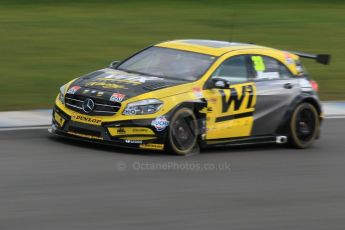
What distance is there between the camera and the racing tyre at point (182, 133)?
409 inches

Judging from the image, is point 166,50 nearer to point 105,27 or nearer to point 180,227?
point 180,227

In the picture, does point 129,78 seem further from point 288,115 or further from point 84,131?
point 288,115

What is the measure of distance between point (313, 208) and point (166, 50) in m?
4.05

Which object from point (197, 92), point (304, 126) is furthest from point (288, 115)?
point (197, 92)

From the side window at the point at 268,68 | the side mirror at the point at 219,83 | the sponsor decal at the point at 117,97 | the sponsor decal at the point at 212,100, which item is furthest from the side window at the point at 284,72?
the sponsor decal at the point at 117,97

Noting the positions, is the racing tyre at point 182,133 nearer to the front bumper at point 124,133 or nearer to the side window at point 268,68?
the front bumper at point 124,133

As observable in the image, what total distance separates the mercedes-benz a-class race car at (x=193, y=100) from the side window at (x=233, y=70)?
0.5 inches

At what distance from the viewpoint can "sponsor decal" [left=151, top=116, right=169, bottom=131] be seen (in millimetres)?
10266

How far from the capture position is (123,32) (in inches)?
843

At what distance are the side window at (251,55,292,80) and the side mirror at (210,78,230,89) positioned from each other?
749 mm

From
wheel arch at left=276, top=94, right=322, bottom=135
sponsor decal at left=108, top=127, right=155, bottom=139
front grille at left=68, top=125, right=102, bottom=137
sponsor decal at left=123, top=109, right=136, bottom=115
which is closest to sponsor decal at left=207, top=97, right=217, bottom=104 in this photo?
sponsor decal at left=108, top=127, right=155, bottom=139

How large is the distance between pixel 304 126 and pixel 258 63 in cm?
114

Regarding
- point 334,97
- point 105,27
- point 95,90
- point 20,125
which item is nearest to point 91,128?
point 95,90
